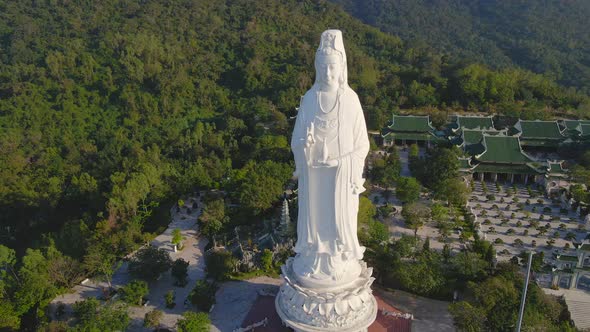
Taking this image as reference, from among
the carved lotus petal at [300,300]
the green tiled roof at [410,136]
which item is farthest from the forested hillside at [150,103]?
the carved lotus petal at [300,300]

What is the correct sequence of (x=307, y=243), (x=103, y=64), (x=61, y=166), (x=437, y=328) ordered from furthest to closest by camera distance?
(x=103, y=64), (x=61, y=166), (x=437, y=328), (x=307, y=243)

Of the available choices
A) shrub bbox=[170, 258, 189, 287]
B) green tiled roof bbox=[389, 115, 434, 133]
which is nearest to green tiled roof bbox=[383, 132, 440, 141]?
green tiled roof bbox=[389, 115, 434, 133]

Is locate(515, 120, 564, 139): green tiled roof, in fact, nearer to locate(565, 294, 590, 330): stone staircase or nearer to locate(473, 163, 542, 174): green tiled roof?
locate(473, 163, 542, 174): green tiled roof

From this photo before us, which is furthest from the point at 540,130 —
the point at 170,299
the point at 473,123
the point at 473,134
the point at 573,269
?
the point at 170,299

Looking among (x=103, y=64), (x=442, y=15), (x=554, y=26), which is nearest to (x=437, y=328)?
(x=103, y=64)

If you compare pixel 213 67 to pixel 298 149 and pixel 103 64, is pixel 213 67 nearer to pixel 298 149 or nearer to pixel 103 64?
pixel 103 64

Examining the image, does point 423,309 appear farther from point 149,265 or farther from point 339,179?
point 149,265

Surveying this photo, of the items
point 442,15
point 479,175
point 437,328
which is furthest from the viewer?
point 442,15
